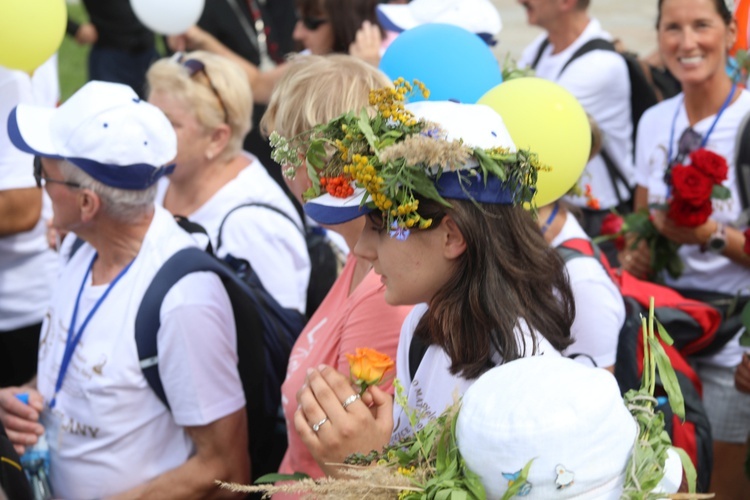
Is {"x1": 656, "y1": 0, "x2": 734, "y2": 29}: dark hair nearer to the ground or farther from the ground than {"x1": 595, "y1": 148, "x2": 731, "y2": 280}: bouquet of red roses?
farther from the ground

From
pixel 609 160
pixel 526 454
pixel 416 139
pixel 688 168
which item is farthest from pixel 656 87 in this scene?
pixel 526 454

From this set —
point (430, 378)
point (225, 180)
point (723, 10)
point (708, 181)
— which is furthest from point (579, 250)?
point (723, 10)

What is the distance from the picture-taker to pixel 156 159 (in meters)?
2.96

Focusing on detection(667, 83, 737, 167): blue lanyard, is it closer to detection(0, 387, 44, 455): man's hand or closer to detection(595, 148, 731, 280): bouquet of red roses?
detection(595, 148, 731, 280): bouquet of red roses

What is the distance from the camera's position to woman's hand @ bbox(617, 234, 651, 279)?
4148 millimetres

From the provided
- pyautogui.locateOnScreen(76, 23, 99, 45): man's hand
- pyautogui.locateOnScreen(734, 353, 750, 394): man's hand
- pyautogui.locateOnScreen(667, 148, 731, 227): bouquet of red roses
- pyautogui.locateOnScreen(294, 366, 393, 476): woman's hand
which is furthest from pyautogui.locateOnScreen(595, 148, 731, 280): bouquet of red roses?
pyautogui.locateOnScreen(76, 23, 99, 45): man's hand

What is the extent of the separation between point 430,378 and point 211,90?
7.87 ft

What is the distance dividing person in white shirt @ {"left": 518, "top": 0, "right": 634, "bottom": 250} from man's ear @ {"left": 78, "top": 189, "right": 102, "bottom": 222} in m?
2.37

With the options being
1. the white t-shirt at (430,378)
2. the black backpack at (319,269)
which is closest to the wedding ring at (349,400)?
the white t-shirt at (430,378)

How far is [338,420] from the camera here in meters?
1.97

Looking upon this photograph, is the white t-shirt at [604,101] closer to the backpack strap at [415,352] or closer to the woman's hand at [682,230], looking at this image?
the woman's hand at [682,230]

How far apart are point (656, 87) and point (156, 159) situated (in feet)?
10.6

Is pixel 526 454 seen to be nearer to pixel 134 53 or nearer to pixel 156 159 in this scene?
pixel 156 159

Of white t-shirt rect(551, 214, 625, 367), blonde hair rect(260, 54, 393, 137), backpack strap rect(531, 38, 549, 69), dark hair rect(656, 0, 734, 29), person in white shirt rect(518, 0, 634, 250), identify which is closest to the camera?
blonde hair rect(260, 54, 393, 137)
